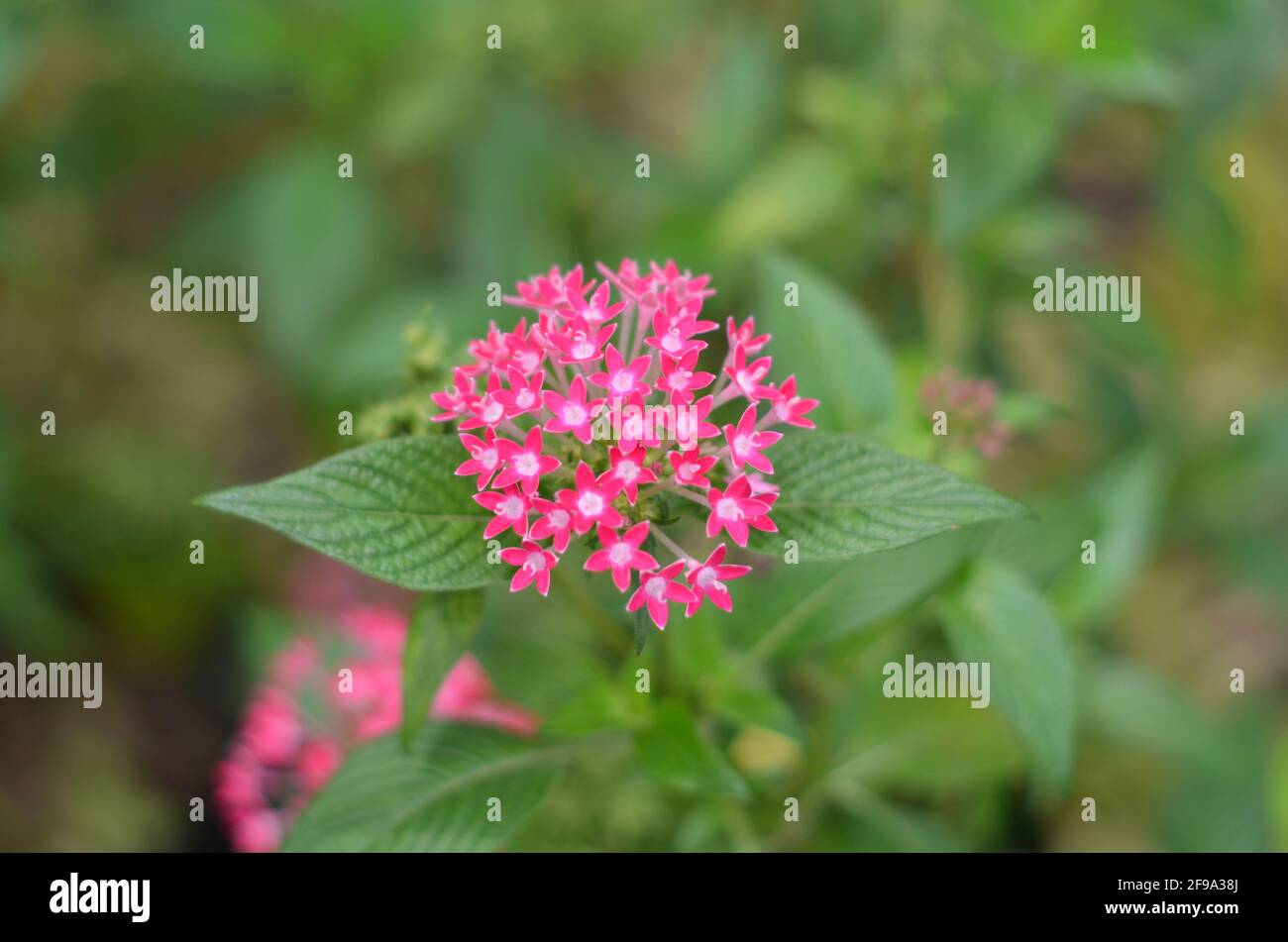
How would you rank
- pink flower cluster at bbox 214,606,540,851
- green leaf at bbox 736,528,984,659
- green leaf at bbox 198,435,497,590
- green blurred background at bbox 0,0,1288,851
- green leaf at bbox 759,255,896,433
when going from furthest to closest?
1. green blurred background at bbox 0,0,1288,851
2. pink flower cluster at bbox 214,606,540,851
3. green leaf at bbox 759,255,896,433
4. green leaf at bbox 736,528,984,659
5. green leaf at bbox 198,435,497,590

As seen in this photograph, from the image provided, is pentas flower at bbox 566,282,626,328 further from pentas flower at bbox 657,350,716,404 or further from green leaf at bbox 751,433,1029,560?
green leaf at bbox 751,433,1029,560

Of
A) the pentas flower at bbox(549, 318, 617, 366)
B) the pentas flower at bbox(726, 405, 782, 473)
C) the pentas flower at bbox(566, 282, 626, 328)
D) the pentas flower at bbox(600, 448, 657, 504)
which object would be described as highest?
the pentas flower at bbox(566, 282, 626, 328)

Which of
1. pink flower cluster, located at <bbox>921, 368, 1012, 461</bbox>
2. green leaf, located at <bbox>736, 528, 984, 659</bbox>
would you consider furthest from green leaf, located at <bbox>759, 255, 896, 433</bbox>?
green leaf, located at <bbox>736, 528, 984, 659</bbox>

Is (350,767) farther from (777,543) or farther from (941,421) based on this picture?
(941,421)

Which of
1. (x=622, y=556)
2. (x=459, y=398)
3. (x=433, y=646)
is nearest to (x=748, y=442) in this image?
(x=622, y=556)

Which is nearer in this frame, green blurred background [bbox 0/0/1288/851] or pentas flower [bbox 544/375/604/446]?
pentas flower [bbox 544/375/604/446]
